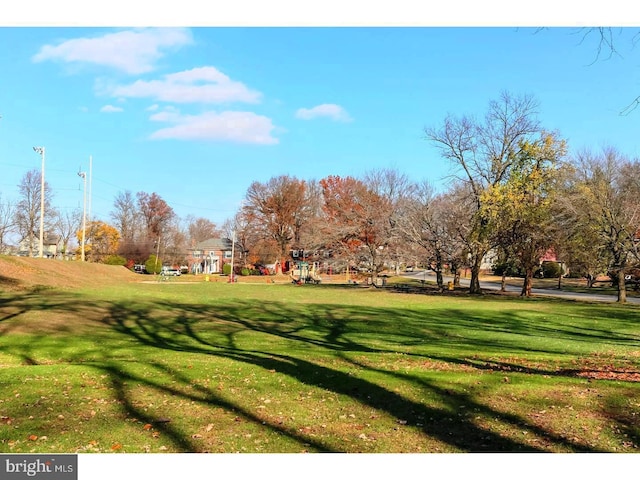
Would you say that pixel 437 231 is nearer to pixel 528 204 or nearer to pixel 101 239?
pixel 528 204

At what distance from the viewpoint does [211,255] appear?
291ft

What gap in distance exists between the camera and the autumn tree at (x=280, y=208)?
7150 cm

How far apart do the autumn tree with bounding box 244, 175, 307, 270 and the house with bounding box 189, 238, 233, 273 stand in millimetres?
18201

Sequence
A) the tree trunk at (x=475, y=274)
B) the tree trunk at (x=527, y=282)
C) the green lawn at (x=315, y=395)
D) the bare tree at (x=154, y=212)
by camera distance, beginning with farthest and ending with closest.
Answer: the bare tree at (x=154, y=212) < the tree trunk at (x=475, y=274) < the tree trunk at (x=527, y=282) < the green lawn at (x=315, y=395)

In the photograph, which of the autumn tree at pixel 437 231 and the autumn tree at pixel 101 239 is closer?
the autumn tree at pixel 437 231

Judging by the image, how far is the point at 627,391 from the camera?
20.9 ft

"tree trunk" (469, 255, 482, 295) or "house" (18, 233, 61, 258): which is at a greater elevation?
"house" (18, 233, 61, 258)

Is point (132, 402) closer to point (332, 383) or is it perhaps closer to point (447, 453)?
point (332, 383)

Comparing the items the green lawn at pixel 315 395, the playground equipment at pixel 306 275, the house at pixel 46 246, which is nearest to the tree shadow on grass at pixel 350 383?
the green lawn at pixel 315 395

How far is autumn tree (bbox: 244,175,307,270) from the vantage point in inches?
2815

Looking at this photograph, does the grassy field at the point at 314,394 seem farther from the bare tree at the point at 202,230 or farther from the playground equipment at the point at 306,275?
the bare tree at the point at 202,230

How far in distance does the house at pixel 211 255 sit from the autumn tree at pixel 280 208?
1820cm

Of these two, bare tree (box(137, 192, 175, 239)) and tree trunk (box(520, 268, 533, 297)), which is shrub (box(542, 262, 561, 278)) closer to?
tree trunk (box(520, 268, 533, 297))

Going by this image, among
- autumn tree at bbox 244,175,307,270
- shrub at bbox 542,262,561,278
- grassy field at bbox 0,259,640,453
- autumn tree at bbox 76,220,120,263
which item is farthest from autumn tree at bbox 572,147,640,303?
autumn tree at bbox 76,220,120,263
